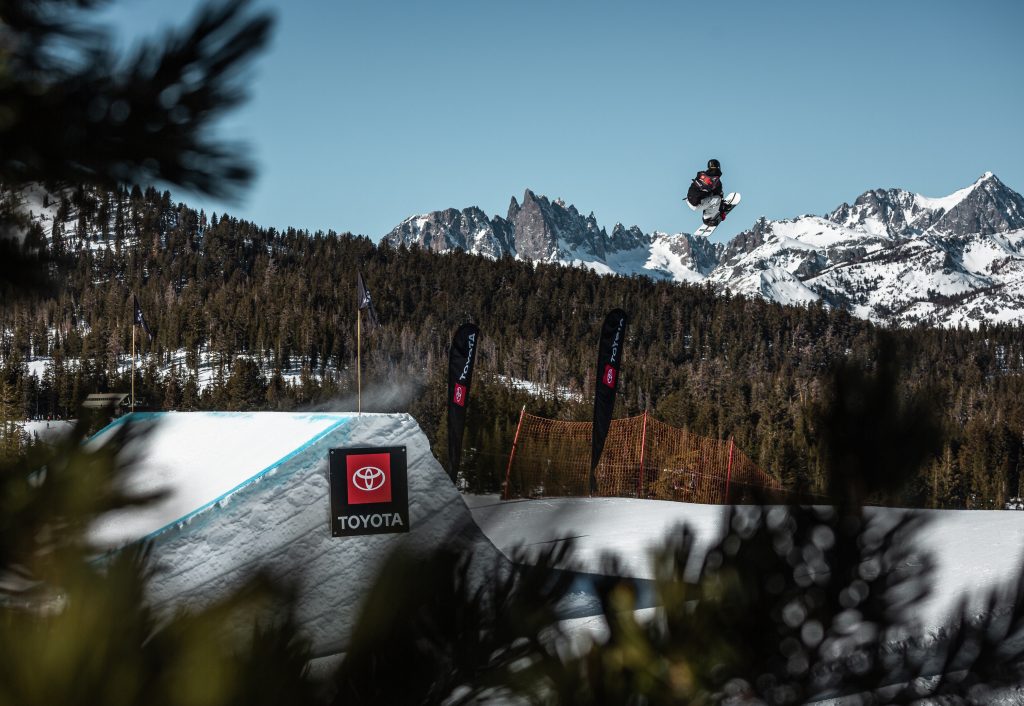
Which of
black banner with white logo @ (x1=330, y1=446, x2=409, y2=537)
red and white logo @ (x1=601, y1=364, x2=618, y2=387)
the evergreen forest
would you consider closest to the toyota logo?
black banner with white logo @ (x1=330, y1=446, x2=409, y2=537)

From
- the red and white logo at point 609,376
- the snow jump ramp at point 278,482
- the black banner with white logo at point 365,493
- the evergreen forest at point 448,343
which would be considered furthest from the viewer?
the evergreen forest at point 448,343

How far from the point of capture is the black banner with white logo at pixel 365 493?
6.04 metres

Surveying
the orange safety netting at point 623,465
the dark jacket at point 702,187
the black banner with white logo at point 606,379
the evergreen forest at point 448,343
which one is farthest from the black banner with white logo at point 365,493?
the evergreen forest at point 448,343

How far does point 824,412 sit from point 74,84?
128cm

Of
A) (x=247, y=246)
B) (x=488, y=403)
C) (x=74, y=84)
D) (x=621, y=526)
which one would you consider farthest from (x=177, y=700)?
(x=247, y=246)

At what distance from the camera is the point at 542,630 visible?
122cm

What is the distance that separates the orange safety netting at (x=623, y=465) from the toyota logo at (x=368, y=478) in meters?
13.1

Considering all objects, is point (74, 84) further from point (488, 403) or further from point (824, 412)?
point (488, 403)

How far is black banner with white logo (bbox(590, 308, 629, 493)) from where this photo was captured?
48.8 ft

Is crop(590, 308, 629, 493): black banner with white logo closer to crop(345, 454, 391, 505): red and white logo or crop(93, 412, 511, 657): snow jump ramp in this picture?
crop(93, 412, 511, 657): snow jump ramp

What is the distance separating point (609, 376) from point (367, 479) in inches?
368

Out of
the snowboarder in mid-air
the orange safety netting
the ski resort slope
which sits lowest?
the orange safety netting

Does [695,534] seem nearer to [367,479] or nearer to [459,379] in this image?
[367,479]

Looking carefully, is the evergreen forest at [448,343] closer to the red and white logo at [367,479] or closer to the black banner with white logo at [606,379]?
the black banner with white logo at [606,379]
